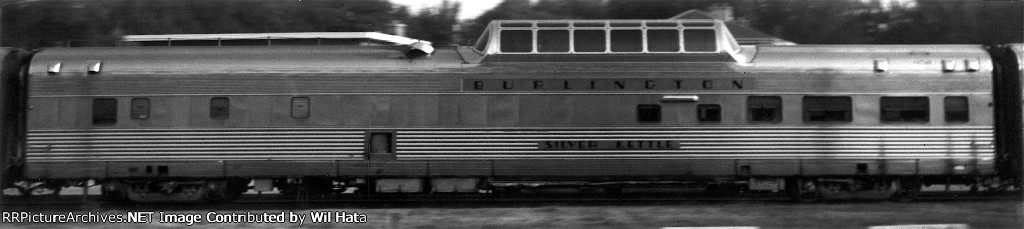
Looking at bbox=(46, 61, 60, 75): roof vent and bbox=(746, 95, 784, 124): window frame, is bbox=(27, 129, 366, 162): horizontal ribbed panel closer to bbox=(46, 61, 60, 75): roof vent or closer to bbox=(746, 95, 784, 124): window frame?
bbox=(46, 61, 60, 75): roof vent

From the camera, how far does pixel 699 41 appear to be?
1652 centimetres

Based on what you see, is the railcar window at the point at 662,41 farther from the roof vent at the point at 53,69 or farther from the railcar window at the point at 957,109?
the roof vent at the point at 53,69

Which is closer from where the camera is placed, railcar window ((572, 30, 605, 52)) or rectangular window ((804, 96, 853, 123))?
rectangular window ((804, 96, 853, 123))

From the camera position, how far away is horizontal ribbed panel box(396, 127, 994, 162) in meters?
16.2

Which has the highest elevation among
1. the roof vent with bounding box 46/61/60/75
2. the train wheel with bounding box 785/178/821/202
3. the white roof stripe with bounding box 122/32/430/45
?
the white roof stripe with bounding box 122/32/430/45

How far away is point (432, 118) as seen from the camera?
1619cm

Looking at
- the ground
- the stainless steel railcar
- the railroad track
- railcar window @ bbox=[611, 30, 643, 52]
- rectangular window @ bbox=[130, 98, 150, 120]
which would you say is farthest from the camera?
the railroad track

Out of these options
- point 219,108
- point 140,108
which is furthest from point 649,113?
point 140,108

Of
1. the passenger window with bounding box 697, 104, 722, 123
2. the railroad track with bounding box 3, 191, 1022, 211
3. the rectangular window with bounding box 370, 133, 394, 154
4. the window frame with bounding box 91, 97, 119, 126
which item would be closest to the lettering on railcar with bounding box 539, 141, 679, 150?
the passenger window with bounding box 697, 104, 722, 123

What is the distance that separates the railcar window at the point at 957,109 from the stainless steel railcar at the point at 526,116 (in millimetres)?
24

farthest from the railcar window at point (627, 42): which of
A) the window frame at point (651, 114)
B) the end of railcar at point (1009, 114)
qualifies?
the end of railcar at point (1009, 114)

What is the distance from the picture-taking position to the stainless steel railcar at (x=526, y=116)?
53.2ft

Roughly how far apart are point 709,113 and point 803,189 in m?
2.20

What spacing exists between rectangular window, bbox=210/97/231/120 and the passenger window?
25.9 ft
